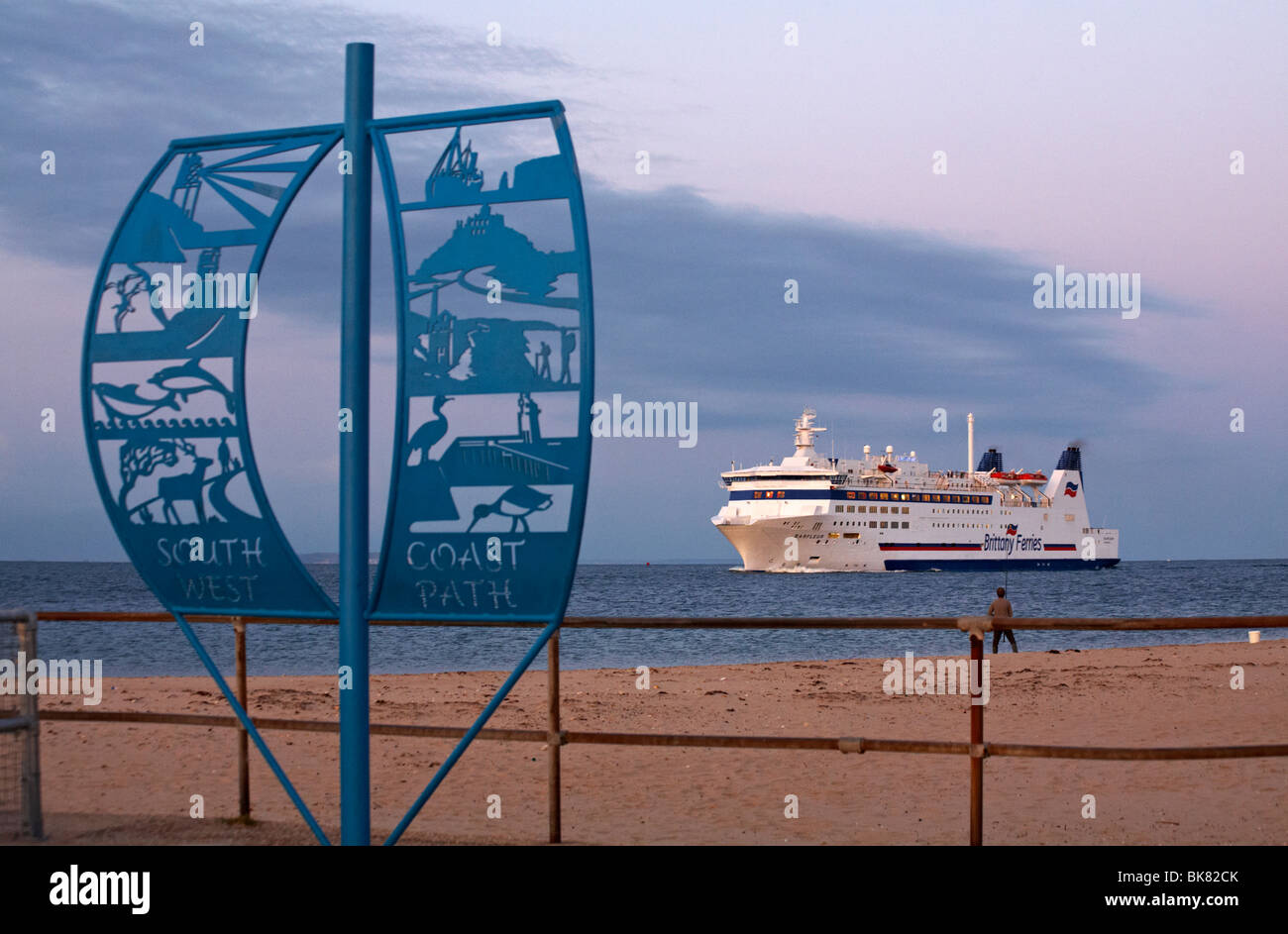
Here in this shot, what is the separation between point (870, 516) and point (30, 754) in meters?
63.1

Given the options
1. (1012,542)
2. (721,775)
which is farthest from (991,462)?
(721,775)

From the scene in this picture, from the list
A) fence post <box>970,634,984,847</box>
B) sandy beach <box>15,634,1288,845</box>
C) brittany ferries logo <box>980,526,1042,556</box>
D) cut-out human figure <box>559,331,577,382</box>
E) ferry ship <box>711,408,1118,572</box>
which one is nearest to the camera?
cut-out human figure <box>559,331,577,382</box>

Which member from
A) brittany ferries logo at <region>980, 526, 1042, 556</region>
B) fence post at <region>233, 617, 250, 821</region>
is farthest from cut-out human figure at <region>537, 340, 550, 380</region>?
brittany ferries logo at <region>980, 526, 1042, 556</region>

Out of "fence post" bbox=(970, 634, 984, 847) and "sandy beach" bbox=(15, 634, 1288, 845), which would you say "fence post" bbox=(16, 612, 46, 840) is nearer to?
"sandy beach" bbox=(15, 634, 1288, 845)

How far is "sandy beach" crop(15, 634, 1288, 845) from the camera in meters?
5.90

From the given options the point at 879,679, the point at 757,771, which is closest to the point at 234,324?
the point at 757,771

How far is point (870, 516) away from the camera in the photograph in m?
66.0

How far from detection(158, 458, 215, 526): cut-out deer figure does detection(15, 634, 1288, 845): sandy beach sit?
1487 mm

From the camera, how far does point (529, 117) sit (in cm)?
359

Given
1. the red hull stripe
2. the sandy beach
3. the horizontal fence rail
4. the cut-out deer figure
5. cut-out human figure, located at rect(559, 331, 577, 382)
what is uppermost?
cut-out human figure, located at rect(559, 331, 577, 382)

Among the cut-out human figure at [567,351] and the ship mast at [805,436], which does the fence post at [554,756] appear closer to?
the cut-out human figure at [567,351]

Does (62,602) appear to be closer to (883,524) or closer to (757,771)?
(883,524)

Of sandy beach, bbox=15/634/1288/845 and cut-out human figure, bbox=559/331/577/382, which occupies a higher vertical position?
cut-out human figure, bbox=559/331/577/382
